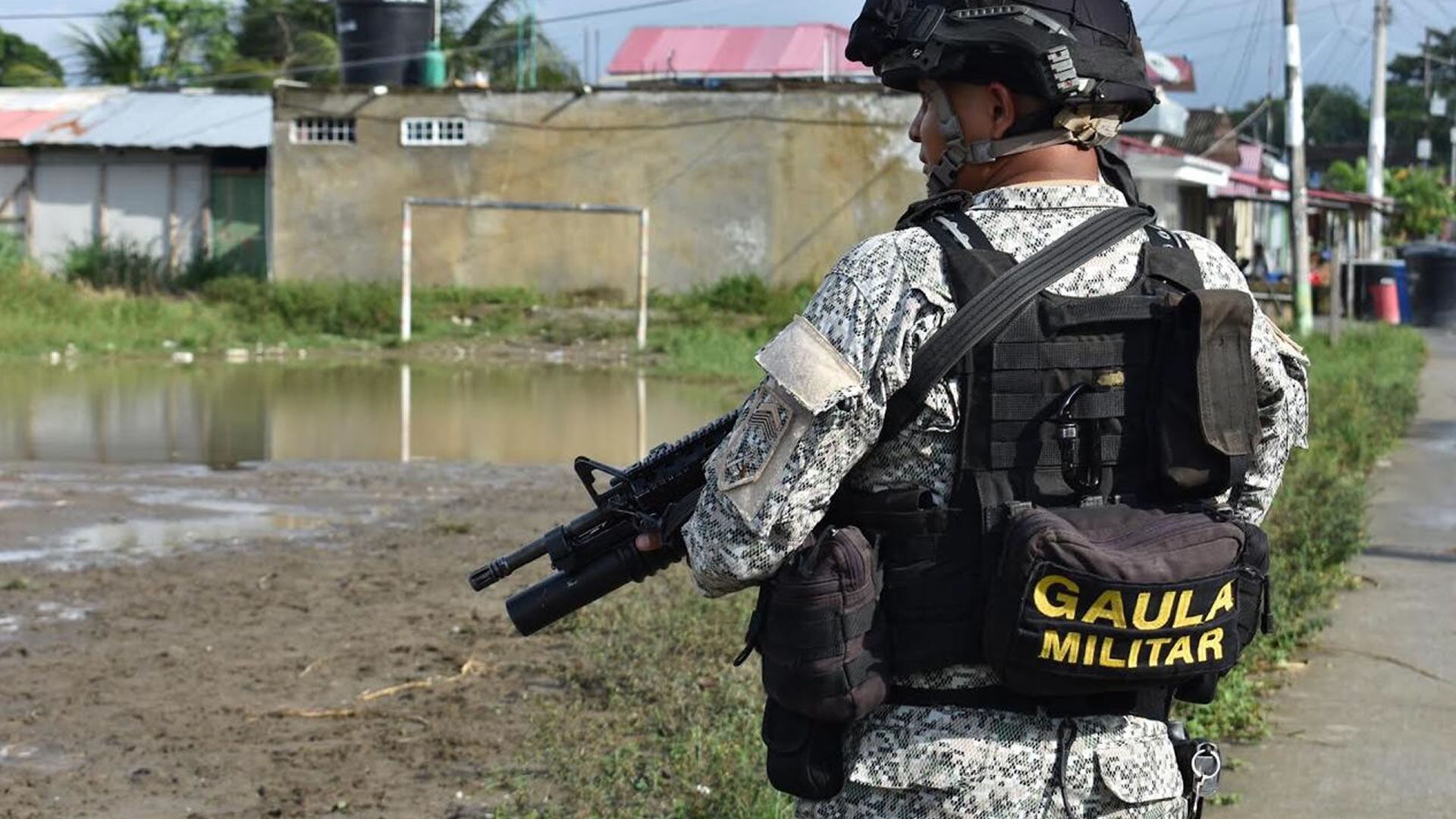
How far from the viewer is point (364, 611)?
7.22 metres

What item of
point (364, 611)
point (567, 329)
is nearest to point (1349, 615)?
point (364, 611)

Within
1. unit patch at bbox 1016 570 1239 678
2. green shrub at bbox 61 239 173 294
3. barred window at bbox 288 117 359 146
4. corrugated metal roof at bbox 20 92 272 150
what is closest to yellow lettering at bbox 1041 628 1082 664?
unit patch at bbox 1016 570 1239 678

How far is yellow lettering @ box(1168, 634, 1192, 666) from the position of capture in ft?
7.70

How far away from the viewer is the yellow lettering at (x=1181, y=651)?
2348 mm

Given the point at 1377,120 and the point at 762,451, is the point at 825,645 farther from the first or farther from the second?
the point at 1377,120

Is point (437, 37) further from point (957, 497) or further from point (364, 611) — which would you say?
point (957, 497)

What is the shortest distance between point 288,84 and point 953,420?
27.1 m

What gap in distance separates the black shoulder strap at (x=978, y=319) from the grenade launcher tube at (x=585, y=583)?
0.49 m

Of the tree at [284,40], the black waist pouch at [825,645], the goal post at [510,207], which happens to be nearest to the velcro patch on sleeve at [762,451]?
the black waist pouch at [825,645]

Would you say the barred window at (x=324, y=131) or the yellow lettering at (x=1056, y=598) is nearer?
the yellow lettering at (x=1056, y=598)

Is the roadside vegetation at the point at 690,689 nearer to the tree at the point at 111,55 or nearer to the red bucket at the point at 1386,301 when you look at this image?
the red bucket at the point at 1386,301

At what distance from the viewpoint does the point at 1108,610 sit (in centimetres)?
229

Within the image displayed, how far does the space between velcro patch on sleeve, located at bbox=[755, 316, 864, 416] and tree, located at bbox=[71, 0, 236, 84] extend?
121 feet

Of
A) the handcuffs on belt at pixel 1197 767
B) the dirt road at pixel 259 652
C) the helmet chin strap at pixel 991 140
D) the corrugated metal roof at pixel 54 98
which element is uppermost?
the corrugated metal roof at pixel 54 98
